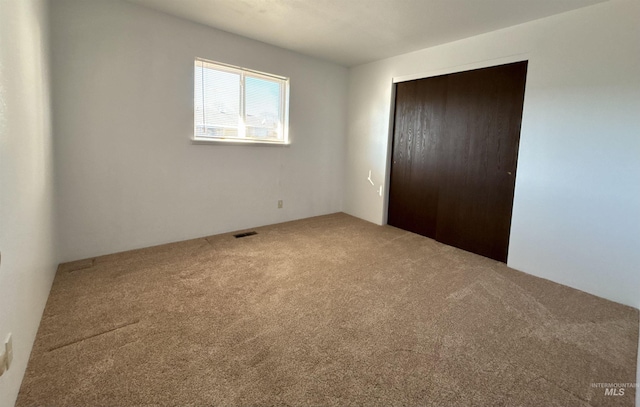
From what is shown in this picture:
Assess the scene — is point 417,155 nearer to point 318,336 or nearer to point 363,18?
point 363,18

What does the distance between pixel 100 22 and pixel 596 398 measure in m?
4.61

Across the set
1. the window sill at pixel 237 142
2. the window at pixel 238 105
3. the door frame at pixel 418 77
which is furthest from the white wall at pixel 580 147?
the window sill at pixel 237 142

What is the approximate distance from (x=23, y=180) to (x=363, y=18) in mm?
3093

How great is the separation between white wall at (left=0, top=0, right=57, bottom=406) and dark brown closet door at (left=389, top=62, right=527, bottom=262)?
3.88 metres

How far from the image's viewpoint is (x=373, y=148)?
471cm

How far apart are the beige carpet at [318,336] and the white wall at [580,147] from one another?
27 cm

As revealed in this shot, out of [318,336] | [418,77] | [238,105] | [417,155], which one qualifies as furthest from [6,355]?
[418,77]

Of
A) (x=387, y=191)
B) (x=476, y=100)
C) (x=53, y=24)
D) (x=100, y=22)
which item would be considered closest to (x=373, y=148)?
(x=387, y=191)

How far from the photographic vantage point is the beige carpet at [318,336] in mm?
1505

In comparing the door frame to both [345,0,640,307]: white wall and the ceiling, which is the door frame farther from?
the ceiling

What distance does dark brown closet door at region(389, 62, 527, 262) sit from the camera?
3.22 metres

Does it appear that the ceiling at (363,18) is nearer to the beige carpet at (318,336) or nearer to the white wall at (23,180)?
the white wall at (23,180)

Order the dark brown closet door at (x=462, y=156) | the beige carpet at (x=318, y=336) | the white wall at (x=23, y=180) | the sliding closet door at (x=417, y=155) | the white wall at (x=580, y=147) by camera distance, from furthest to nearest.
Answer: the sliding closet door at (x=417, y=155) < the dark brown closet door at (x=462, y=156) < the white wall at (x=580, y=147) < the beige carpet at (x=318, y=336) < the white wall at (x=23, y=180)

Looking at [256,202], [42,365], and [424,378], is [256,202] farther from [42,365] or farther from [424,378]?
[424,378]
